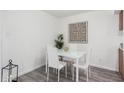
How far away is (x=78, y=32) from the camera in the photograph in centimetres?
380

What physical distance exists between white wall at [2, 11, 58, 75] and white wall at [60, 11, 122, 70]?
5.14 feet

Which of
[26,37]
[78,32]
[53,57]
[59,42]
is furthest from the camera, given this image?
[59,42]

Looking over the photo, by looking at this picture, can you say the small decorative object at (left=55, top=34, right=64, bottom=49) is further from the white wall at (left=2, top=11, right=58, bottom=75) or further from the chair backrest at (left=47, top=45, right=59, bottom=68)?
the chair backrest at (left=47, top=45, right=59, bottom=68)

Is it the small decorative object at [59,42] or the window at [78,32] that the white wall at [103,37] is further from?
the small decorative object at [59,42]

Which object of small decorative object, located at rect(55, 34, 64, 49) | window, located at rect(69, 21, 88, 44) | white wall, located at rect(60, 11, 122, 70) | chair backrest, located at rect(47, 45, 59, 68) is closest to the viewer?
chair backrest, located at rect(47, 45, 59, 68)

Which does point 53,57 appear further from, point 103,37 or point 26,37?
point 103,37

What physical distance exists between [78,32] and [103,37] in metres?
1.11

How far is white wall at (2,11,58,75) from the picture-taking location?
2.19 meters

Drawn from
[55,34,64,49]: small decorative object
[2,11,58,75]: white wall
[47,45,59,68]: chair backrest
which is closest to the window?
[55,34,64,49]: small decorative object

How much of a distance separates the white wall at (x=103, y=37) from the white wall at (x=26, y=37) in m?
1.57

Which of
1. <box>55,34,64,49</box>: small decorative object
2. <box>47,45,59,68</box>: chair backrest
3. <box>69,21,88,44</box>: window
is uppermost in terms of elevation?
<box>69,21,88,44</box>: window

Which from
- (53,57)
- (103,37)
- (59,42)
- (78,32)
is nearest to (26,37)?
(53,57)
